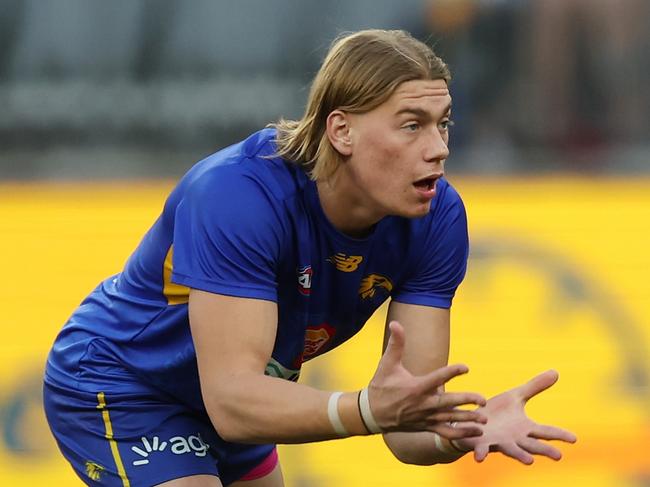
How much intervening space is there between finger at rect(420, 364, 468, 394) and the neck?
0.71 m

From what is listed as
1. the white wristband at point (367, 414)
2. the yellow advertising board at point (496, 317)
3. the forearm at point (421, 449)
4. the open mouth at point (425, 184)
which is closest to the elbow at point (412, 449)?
the forearm at point (421, 449)

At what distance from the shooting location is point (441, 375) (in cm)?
321

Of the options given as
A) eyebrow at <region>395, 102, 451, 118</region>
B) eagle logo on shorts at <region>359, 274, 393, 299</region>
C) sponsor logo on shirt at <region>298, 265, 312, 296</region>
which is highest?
eyebrow at <region>395, 102, 451, 118</region>

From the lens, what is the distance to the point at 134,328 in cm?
400

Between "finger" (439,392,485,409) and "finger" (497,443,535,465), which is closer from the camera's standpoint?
"finger" (439,392,485,409)

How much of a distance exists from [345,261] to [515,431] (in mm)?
666

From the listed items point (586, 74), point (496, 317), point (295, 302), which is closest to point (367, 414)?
point (295, 302)

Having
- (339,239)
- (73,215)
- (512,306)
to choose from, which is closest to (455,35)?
(512,306)

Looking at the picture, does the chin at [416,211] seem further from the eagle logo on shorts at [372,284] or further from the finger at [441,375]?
the finger at [441,375]

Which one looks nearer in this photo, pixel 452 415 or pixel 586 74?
pixel 452 415

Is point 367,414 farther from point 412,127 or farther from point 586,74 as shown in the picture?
point 586,74

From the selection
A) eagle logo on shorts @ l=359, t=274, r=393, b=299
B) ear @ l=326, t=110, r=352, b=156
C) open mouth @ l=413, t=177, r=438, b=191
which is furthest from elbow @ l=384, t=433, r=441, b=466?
ear @ l=326, t=110, r=352, b=156

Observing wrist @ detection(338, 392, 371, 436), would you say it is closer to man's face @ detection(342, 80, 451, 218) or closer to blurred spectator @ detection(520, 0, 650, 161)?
man's face @ detection(342, 80, 451, 218)

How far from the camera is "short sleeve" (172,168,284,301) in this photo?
11.8ft
